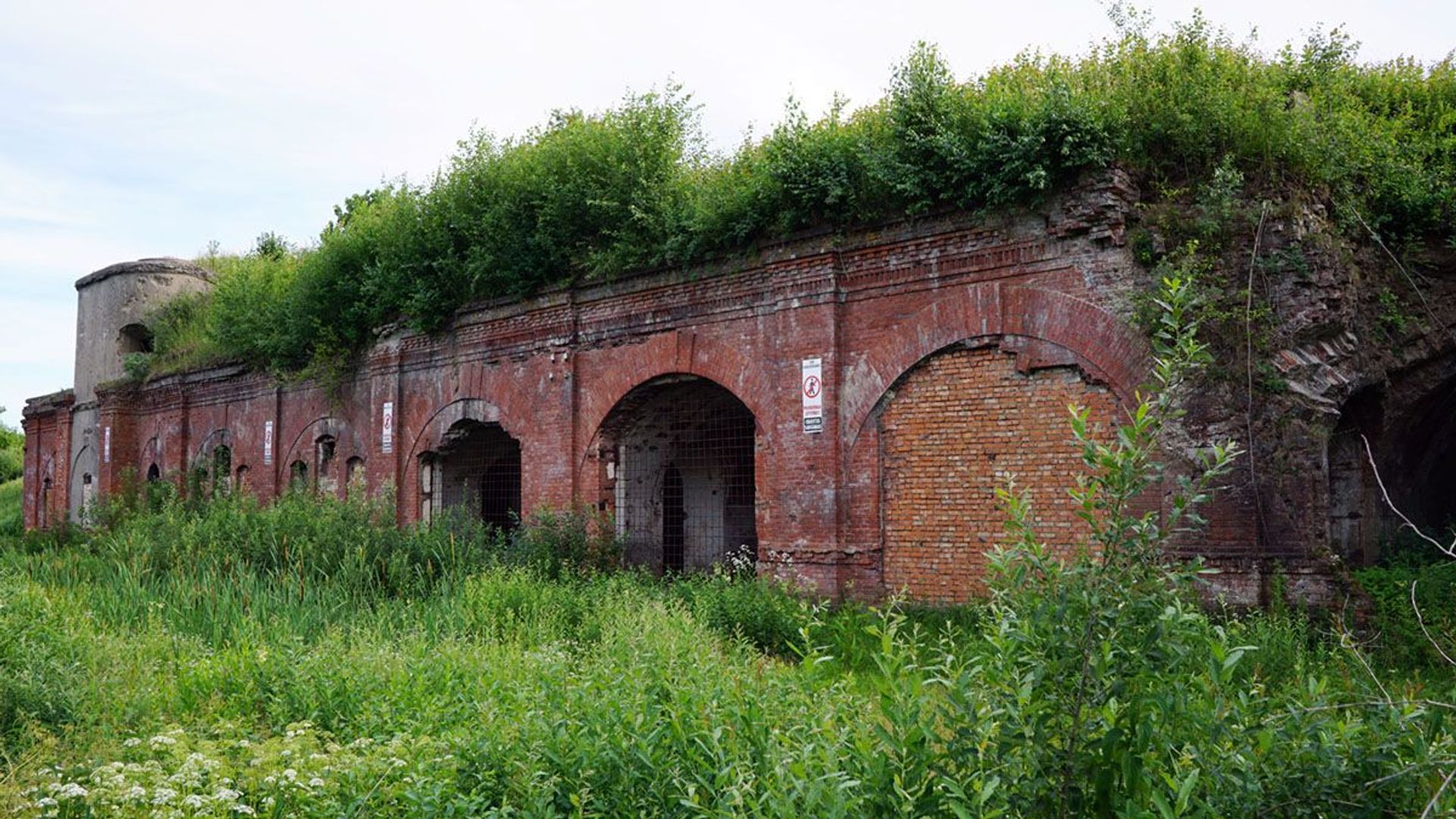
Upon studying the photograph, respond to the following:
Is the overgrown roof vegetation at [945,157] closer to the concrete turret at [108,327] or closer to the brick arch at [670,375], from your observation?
the brick arch at [670,375]

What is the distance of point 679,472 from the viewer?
16156 mm

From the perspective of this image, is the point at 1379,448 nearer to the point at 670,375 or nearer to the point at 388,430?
the point at 670,375

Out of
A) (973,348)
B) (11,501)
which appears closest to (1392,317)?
(973,348)

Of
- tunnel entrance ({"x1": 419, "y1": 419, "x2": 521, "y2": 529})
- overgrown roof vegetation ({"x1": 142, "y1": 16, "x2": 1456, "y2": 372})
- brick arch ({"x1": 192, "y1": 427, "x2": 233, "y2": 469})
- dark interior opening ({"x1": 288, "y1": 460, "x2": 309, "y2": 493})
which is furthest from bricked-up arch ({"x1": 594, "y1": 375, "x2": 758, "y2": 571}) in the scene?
brick arch ({"x1": 192, "y1": 427, "x2": 233, "y2": 469})

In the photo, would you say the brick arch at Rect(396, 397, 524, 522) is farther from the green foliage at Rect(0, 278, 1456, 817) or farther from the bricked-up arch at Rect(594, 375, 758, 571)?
the green foliage at Rect(0, 278, 1456, 817)

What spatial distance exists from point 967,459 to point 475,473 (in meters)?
10.2

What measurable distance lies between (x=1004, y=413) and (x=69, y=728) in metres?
8.06

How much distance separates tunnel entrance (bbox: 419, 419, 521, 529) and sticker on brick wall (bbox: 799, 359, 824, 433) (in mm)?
7078

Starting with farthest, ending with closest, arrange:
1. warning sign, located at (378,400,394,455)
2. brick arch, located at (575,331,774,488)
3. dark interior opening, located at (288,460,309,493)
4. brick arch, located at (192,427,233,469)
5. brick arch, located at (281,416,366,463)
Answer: brick arch, located at (192,427,233,469) → dark interior opening, located at (288,460,309,493) → brick arch, located at (281,416,366,463) → warning sign, located at (378,400,394,455) → brick arch, located at (575,331,774,488)

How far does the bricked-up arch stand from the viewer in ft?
49.2

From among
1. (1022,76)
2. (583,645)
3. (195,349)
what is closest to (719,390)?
(1022,76)

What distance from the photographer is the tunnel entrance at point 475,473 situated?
1812 cm

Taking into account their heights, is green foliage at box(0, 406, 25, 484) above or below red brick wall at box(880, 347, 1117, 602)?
above

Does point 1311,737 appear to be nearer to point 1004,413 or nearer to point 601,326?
point 1004,413
